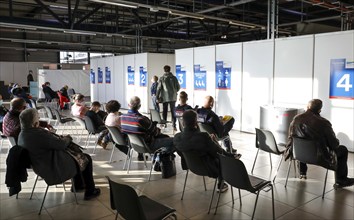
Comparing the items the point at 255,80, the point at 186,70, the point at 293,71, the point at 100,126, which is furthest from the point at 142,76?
the point at 293,71

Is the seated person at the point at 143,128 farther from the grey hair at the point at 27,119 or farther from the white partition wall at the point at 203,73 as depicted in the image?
the white partition wall at the point at 203,73

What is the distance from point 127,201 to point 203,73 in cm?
685

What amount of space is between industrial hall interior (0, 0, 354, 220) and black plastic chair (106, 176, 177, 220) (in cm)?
1

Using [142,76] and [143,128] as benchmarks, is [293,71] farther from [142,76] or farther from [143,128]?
[142,76]

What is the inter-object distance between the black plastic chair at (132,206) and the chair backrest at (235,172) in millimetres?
757

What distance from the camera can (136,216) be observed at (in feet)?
6.81

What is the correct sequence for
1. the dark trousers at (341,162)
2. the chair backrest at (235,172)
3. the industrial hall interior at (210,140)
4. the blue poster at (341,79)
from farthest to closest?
the blue poster at (341,79)
the dark trousers at (341,162)
the industrial hall interior at (210,140)
the chair backrest at (235,172)

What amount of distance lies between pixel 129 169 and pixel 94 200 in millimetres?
1193

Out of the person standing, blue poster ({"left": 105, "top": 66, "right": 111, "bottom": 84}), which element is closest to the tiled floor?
the person standing

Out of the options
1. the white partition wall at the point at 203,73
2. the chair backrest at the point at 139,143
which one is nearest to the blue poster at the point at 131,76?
the white partition wall at the point at 203,73

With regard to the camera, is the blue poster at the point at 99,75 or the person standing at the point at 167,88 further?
the blue poster at the point at 99,75

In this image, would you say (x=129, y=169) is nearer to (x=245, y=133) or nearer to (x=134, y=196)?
(x=134, y=196)

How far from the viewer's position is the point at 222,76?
26.6ft

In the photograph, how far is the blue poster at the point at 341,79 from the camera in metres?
5.50
